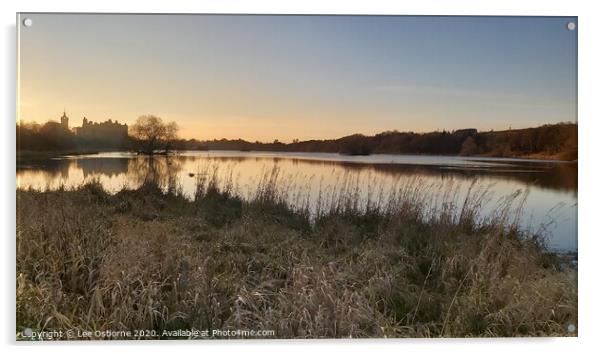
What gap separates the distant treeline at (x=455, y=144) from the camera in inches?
141

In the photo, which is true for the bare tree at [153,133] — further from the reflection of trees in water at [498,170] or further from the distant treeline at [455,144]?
the reflection of trees in water at [498,170]

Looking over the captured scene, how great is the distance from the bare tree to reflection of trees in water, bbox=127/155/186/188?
0.07 meters

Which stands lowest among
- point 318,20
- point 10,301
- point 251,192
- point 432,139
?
point 10,301

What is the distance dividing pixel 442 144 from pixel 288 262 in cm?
134

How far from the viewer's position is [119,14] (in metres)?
3.50

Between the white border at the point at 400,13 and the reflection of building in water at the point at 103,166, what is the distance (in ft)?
1.51

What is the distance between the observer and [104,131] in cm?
350

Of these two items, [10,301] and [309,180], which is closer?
[10,301]

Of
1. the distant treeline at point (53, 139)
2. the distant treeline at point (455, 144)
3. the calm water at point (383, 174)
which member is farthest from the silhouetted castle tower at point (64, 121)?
the distant treeline at point (455, 144)

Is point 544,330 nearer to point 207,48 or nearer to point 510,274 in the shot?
point 510,274

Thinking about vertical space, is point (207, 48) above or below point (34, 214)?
above

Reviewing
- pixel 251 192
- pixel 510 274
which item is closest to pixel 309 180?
pixel 251 192

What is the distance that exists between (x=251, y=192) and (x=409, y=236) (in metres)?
1.16
